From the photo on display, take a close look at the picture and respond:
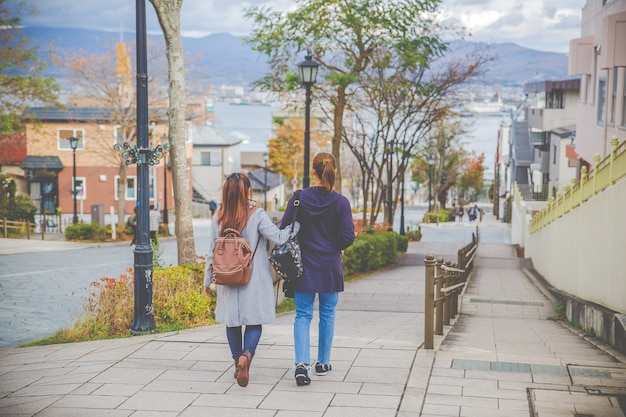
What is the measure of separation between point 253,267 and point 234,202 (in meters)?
0.57

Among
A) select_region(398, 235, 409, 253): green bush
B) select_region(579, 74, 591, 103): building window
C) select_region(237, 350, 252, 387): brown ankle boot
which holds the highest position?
select_region(579, 74, 591, 103): building window

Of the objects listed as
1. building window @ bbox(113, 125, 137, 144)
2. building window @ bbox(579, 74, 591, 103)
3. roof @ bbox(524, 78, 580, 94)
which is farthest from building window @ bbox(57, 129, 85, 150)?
roof @ bbox(524, 78, 580, 94)

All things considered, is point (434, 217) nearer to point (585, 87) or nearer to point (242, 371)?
point (585, 87)

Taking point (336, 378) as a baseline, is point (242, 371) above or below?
above

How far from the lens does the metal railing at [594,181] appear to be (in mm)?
10875

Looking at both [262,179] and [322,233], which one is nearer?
[322,233]

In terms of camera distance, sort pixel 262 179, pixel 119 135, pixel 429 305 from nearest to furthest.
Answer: pixel 429 305 < pixel 119 135 < pixel 262 179

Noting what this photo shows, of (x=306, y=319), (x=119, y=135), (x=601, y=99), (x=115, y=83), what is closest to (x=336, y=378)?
(x=306, y=319)

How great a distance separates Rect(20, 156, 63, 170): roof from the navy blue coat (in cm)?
4193

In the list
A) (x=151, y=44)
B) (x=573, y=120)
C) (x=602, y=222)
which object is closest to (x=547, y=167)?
(x=573, y=120)

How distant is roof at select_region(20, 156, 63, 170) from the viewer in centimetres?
4509

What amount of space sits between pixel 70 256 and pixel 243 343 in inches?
754

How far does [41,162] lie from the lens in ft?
149

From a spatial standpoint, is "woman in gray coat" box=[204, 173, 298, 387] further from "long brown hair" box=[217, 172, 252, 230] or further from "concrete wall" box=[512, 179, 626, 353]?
"concrete wall" box=[512, 179, 626, 353]
